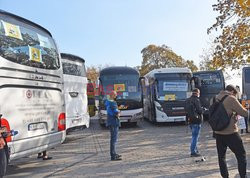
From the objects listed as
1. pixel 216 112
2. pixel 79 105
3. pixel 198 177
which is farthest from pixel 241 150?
pixel 79 105

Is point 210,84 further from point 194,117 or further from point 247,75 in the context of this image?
point 194,117

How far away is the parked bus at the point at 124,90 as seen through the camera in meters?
16.7

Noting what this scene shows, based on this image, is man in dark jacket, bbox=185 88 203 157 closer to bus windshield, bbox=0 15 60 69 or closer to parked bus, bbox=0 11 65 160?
parked bus, bbox=0 11 65 160

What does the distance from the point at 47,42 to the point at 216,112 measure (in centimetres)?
439

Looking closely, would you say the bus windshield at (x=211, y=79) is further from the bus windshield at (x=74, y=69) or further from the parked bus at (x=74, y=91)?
the parked bus at (x=74, y=91)

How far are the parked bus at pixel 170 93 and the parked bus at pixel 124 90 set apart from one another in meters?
0.98

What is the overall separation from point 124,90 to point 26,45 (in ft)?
34.4

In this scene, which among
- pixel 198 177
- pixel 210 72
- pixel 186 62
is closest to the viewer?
pixel 198 177

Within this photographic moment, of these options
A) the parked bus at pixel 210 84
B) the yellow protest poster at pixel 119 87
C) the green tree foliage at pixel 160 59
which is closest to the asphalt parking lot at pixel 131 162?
the yellow protest poster at pixel 119 87

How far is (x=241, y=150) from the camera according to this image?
18.8ft

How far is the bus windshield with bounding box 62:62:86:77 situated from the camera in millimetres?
12203

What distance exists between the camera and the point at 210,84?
827 inches

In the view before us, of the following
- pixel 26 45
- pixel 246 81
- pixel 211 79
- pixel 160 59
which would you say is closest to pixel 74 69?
pixel 26 45

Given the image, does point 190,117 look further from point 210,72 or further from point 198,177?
point 210,72
